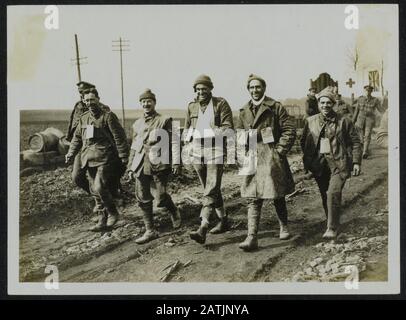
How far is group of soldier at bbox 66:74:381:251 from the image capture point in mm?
5242

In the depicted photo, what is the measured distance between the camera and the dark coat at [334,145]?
526cm

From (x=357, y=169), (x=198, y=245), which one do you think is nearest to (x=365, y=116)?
(x=357, y=169)

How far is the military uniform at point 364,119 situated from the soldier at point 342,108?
0.06m

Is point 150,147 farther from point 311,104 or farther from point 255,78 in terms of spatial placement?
point 311,104

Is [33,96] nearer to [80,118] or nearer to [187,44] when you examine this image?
[80,118]

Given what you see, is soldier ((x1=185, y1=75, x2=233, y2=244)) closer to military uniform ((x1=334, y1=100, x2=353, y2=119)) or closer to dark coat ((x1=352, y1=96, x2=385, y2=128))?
military uniform ((x1=334, y1=100, x2=353, y2=119))

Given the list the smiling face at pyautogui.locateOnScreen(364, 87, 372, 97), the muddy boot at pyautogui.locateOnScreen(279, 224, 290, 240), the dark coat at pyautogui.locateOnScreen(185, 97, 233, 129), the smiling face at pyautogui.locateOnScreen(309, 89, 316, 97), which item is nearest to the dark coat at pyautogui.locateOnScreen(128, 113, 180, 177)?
the dark coat at pyautogui.locateOnScreen(185, 97, 233, 129)

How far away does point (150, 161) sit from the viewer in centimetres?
530

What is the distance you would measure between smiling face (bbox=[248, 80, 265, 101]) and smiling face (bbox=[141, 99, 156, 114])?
899mm

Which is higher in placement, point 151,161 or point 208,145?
point 208,145

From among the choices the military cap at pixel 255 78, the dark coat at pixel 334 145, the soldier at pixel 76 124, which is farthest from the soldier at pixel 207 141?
the soldier at pixel 76 124

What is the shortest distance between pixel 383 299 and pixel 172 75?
2837 mm

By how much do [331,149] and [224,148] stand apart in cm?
98
